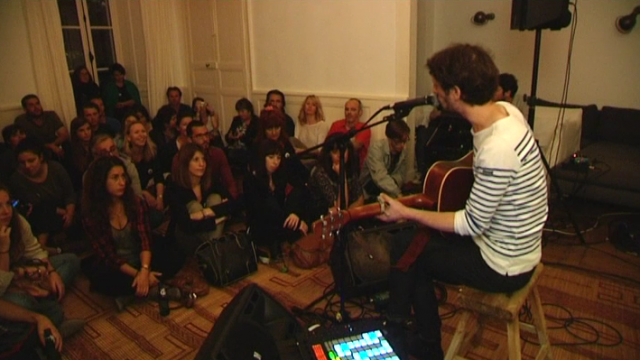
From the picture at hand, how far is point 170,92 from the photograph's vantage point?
5.41m

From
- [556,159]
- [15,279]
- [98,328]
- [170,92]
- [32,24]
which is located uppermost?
[32,24]

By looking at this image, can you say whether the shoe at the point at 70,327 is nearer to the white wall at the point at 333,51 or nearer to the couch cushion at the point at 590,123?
the white wall at the point at 333,51

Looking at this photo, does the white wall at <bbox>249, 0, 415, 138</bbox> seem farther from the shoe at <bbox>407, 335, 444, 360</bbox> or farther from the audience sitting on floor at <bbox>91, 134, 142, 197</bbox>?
the shoe at <bbox>407, 335, 444, 360</bbox>

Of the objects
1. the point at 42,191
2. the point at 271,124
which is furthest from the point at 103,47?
the point at 271,124

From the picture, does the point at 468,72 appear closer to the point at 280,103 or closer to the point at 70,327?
the point at 70,327

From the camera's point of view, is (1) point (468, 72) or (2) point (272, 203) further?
(2) point (272, 203)

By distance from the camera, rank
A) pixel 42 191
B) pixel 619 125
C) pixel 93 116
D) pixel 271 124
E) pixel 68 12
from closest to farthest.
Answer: pixel 42 191 < pixel 271 124 < pixel 619 125 < pixel 93 116 < pixel 68 12

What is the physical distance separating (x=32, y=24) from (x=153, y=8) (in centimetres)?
133

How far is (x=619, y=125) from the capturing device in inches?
161

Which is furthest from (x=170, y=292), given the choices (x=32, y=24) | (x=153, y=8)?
(x=153, y=8)

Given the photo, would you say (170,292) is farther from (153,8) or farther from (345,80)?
(153,8)

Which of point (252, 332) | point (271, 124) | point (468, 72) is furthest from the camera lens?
point (271, 124)

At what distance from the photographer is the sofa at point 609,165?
10.7ft

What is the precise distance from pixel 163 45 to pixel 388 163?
3536mm
